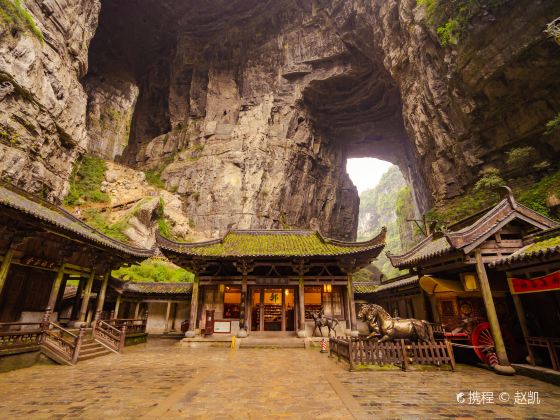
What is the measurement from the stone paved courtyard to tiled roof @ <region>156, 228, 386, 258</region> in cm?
593

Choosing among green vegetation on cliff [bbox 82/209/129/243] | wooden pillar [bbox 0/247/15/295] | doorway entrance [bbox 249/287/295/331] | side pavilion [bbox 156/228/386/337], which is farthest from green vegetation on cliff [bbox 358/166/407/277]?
wooden pillar [bbox 0/247/15/295]

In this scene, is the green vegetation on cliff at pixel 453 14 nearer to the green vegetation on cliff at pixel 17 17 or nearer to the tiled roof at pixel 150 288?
the tiled roof at pixel 150 288

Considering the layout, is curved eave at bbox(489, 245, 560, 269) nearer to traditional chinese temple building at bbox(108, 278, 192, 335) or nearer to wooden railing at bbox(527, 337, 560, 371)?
wooden railing at bbox(527, 337, 560, 371)

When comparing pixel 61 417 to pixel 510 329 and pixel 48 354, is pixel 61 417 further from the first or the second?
pixel 510 329

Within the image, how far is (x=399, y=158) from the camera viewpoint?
47.2 metres

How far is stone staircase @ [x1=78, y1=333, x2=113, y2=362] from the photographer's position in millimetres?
9507

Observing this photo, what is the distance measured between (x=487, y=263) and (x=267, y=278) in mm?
9862

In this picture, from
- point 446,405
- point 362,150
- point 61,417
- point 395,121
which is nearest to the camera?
point 61,417

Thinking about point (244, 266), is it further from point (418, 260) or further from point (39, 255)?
point (39, 255)

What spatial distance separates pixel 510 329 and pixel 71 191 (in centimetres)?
3604

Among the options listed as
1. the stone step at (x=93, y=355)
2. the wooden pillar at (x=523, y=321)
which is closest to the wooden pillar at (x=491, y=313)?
the wooden pillar at (x=523, y=321)

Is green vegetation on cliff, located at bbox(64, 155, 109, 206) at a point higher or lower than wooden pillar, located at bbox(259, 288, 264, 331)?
higher

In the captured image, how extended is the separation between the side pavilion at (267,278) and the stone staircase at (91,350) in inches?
149

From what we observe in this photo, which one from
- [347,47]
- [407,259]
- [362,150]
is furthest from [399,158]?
[407,259]
